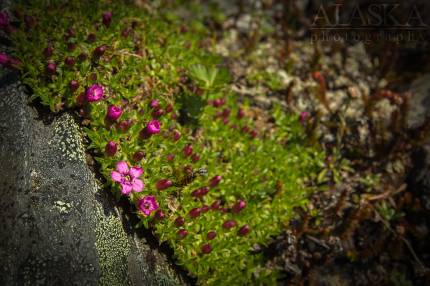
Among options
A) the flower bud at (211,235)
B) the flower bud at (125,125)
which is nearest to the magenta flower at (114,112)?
the flower bud at (125,125)

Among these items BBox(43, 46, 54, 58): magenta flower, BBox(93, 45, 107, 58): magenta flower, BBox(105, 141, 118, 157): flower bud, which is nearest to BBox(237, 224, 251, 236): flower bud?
BBox(105, 141, 118, 157): flower bud

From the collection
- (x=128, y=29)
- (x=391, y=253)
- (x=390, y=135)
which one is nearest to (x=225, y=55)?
(x=128, y=29)

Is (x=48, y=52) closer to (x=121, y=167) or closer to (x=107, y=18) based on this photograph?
(x=107, y=18)

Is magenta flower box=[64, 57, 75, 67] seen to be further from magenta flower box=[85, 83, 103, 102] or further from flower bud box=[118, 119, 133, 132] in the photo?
flower bud box=[118, 119, 133, 132]

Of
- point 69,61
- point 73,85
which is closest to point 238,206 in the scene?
point 73,85

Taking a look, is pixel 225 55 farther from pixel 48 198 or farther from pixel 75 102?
pixel 48 198
